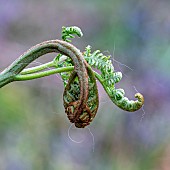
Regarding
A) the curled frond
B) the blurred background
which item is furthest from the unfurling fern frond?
the blurred background

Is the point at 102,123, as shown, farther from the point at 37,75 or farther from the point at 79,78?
the point at 79,78

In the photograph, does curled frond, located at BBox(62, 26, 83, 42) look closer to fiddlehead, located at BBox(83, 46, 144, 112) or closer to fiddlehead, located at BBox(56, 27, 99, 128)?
fiddlehead, located at BBox(83, 46, 144, 112)

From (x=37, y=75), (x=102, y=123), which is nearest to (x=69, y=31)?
(x=37, y=75)

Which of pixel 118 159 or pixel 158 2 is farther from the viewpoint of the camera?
pixel 158 2

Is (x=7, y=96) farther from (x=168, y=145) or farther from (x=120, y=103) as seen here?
(x=120, y=103)

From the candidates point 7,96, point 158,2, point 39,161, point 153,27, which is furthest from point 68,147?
point 158,2

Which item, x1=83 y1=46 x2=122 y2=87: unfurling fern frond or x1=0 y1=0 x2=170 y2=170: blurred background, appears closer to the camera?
x1=83 y1=46 x2=122 y2=87: unfurling fern frond

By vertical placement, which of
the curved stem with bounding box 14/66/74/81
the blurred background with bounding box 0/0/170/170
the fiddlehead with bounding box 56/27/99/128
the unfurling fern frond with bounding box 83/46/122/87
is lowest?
the fiddlehead with bounding box 56/27/99/128

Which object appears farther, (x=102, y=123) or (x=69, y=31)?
(x=102, y=123)

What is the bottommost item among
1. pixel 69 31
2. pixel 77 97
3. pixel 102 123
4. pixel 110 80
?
pixel 77 97

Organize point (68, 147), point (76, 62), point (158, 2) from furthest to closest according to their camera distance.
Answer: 1. point (158, 2)
2. point (68, 147)
3. point (76, 62)

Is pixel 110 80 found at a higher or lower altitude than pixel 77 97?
higher
